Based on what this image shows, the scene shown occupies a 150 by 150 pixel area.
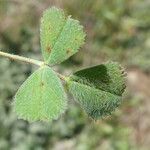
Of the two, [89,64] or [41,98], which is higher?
[89,64]

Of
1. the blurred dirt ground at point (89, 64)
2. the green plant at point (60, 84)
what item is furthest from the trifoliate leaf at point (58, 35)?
the blurred dirt ground at point (89, 64)

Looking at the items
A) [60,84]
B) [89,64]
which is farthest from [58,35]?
[89,64]

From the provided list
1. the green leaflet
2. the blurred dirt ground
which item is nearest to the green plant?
the green leaflet

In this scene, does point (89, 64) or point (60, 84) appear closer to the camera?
point (60, 84)

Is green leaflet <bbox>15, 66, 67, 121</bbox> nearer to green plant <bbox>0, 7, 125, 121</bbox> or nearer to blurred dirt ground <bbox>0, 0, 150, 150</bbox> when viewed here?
green plant <bbox>0, 7, 125, 121</bbox>

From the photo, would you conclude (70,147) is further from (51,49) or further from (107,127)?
(51,49)

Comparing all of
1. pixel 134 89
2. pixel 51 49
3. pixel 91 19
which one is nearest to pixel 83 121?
pixel 134 89

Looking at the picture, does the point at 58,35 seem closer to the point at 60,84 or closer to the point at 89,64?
the point at 60,84
